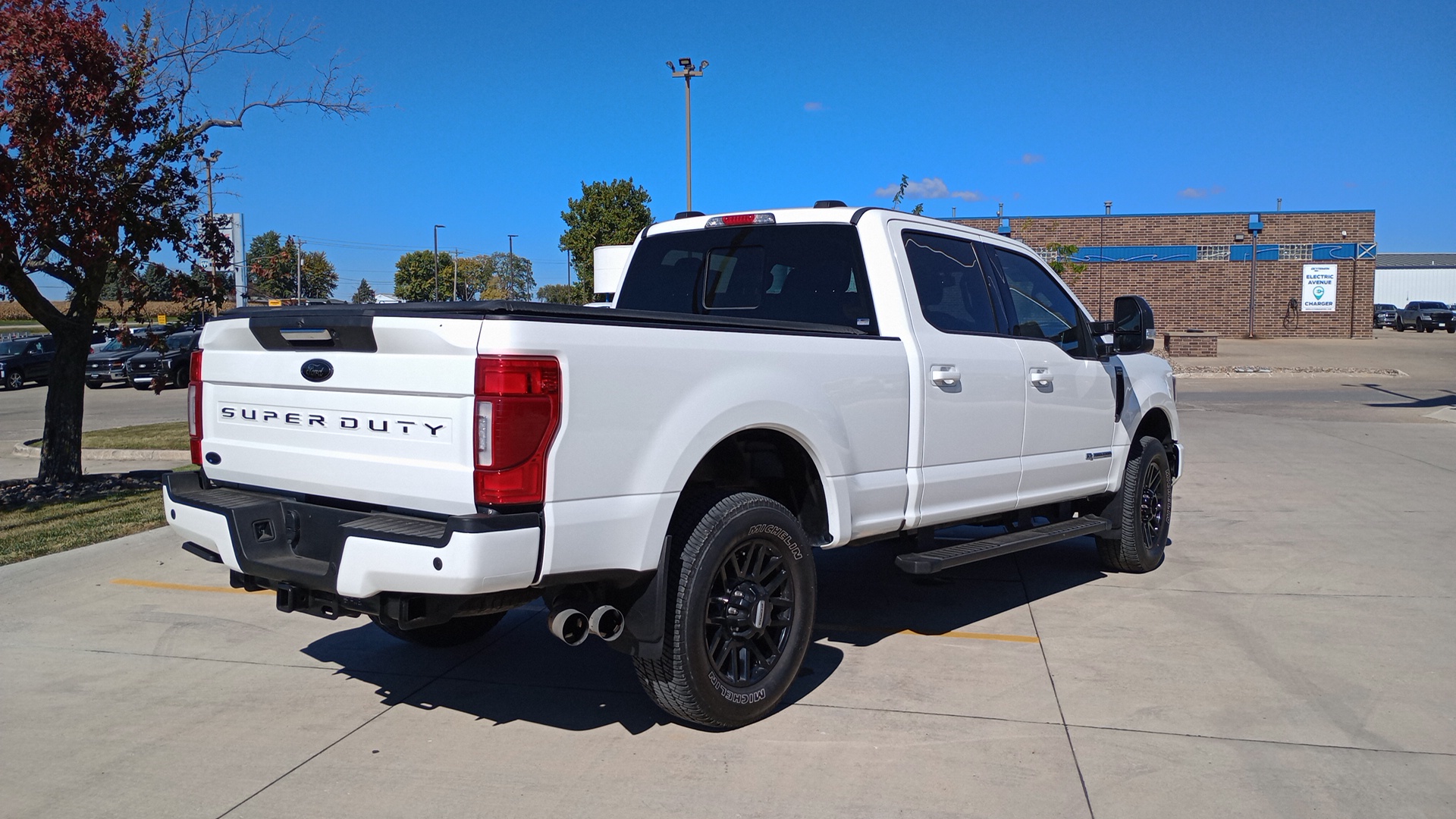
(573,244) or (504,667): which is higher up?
(573,244)

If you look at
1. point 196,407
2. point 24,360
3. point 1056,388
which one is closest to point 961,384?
point 1056,388

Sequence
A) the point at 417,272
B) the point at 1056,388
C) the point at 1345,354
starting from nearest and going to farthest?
the point at 1056,388, the point at 1345,354, the point at 417,272

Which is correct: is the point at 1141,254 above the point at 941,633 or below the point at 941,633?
above

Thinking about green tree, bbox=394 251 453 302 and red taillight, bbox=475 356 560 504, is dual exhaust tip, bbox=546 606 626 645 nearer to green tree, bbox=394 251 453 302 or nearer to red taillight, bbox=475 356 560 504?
red taillight, bbox=475 356 560 504

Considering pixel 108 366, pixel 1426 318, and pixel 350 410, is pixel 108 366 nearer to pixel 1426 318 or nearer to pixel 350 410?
pixel 350 410

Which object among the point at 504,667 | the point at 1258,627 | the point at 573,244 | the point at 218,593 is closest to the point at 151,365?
the point at 573,244

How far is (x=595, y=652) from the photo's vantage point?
18.0ft

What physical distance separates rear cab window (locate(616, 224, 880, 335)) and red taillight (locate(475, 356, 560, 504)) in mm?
2209

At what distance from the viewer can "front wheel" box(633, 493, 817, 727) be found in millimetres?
3984

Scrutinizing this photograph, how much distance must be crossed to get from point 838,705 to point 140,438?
1398cm

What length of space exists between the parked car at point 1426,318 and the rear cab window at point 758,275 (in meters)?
62.3

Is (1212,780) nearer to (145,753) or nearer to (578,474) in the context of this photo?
(578,474)

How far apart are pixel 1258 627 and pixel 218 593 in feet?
19.8

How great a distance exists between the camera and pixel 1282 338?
45.9 meters
